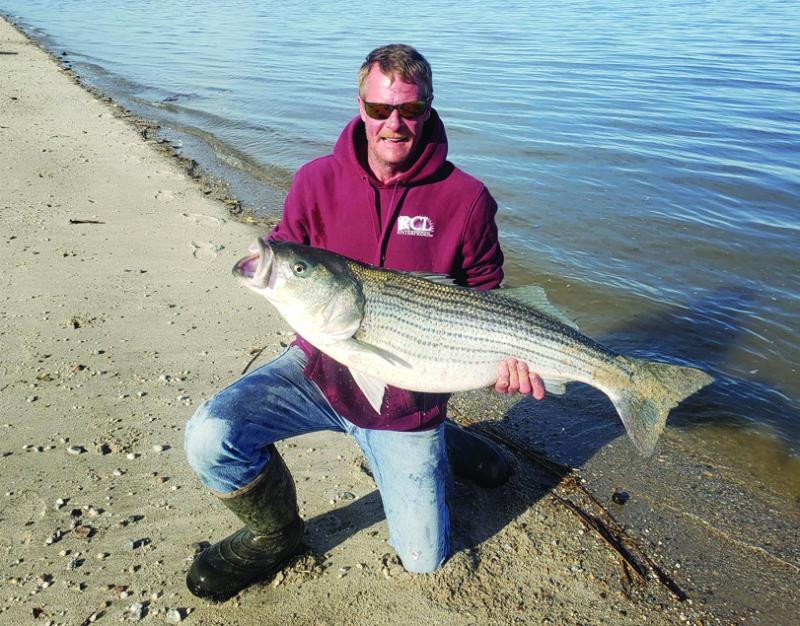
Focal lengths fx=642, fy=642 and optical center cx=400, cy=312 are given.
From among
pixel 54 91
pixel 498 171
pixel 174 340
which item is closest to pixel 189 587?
pixel 174 340

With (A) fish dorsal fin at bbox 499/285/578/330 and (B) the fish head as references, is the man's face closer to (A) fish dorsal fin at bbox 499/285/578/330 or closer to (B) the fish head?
(B) the fish head

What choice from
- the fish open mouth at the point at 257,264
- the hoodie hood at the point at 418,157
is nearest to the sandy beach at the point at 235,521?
the fish open mouth at the point at 257,264

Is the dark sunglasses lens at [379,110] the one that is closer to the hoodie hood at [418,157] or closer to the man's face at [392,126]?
the man's face at [392,126]

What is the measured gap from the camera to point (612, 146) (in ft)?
47.1

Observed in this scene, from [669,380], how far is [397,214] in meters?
2.11

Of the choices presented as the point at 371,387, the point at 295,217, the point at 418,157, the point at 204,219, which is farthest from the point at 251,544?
the point at 204,219

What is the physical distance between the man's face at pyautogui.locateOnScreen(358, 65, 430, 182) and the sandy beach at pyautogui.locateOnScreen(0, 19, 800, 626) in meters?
2.39

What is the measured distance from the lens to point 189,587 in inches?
154

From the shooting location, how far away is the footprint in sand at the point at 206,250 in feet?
27.7

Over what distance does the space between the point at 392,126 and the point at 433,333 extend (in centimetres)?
137

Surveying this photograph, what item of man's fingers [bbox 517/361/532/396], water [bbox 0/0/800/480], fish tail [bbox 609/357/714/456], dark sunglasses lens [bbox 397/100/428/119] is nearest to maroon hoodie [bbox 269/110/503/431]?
dark sunglasses lens [bbox 397/100/428/119]

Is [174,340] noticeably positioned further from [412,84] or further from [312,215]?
[412,84]

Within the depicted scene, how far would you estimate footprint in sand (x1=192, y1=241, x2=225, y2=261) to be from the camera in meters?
8.44

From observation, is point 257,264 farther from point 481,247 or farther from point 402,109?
point 481,247
